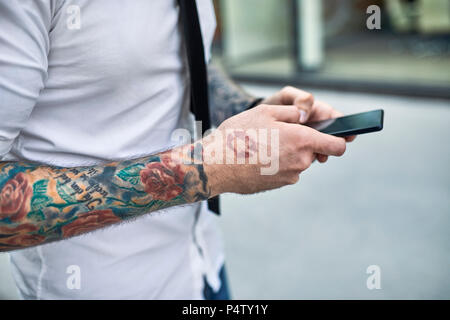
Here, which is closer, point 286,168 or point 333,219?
point 286,168

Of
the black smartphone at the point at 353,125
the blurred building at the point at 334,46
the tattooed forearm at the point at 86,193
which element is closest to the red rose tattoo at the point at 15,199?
the tattooed forearm at the point at 86,193

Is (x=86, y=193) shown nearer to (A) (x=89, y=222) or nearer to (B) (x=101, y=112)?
(A) (x=89, y=222)

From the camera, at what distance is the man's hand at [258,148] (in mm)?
655

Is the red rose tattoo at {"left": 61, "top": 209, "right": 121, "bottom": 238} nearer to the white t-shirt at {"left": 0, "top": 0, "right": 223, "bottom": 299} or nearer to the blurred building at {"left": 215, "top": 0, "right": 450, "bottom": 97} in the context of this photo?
the white t-shirt at {"left": 0, "top": 0, "right": 223, "bottom": 299}

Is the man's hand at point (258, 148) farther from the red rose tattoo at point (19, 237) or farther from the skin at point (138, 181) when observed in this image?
the red rose tattoo at point (19, 237)

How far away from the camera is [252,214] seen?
2.58 meters

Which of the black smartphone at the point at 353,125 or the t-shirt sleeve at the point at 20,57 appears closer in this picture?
the t-shirt sleeve at the point at 20,57

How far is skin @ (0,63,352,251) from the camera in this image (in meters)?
0.61

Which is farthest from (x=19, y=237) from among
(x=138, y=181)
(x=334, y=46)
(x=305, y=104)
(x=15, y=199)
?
(x=334, y=46)

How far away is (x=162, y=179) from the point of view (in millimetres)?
657

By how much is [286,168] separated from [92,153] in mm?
310

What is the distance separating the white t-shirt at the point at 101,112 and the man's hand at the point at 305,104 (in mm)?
177

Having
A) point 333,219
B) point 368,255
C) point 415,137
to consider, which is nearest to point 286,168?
point 368,255
